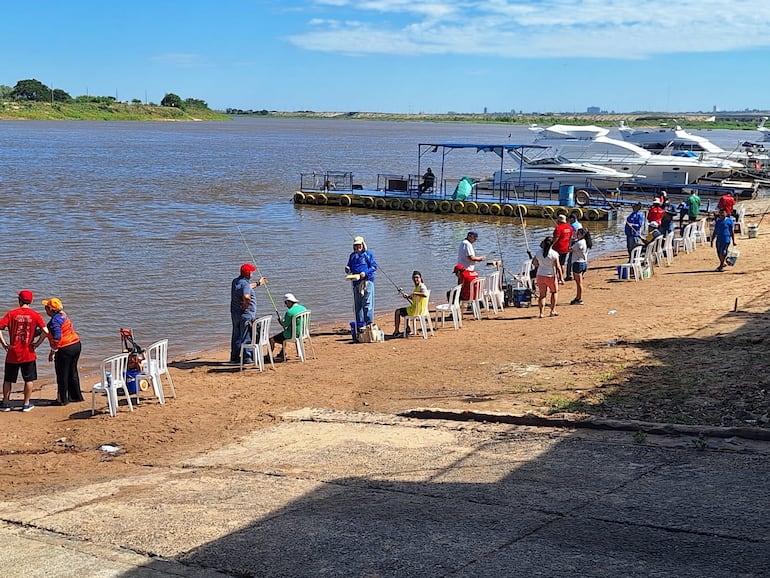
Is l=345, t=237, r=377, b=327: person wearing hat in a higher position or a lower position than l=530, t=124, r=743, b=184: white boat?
lower

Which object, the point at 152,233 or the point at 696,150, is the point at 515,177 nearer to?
the point at 696,150

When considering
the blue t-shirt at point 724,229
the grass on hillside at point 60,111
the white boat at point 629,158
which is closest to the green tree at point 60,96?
the grass on hillside at point 60,111

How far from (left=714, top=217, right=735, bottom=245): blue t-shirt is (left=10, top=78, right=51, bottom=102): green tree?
7222 inches

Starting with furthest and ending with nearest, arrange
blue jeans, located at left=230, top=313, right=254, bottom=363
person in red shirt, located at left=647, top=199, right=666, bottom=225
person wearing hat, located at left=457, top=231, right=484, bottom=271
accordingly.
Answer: person in red shirt, located at left=647, top=199, right=666, bottom=225
person wearing hat, located at left=457, top=231, right=484, bottom=271
blue jeans, located at left=230, top=313, right=254, bottom=363

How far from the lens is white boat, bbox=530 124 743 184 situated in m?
44.8

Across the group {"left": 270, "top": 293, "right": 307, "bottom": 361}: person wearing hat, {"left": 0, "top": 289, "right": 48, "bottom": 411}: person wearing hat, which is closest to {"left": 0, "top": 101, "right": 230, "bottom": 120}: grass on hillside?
{"left": 270, "top": 293, "right": 307, "bottom": 361}: person wearing hat

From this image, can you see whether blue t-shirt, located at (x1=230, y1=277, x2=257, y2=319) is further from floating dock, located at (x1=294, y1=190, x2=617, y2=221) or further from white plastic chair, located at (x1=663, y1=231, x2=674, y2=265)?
floating dock, located at (x1=294, y1=190, x2=617, y2=221)

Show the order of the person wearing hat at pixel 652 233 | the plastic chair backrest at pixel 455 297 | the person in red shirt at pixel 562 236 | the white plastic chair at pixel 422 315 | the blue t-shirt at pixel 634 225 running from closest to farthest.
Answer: the white plastic chair at pixel 422 315, the plastic chair backrest at pixel 455 297, the person in red shirt at pixel 562 236, the blue t-shirt at pixel 634 225, the person wearing hat at pixel 652 233

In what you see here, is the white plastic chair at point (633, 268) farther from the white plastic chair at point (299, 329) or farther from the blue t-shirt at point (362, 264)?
the white plastic chair at point (299, 329)

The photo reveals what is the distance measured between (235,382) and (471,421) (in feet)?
13.6

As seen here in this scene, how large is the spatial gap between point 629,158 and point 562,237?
32.3 m

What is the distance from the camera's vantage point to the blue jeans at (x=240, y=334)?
13.3 meters

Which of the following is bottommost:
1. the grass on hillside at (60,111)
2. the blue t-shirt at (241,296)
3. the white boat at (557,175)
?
the blue t-shirt at (241,296)

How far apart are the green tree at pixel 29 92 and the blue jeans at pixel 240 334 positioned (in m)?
187
